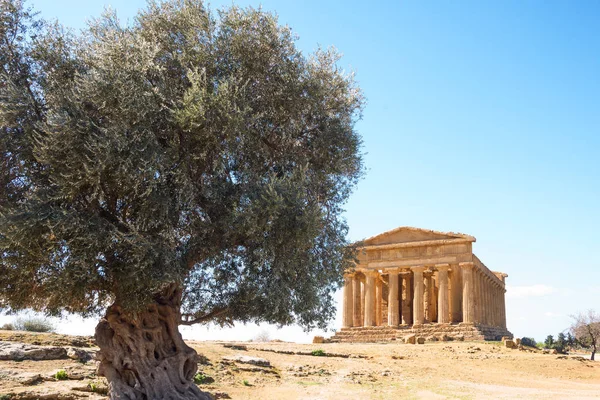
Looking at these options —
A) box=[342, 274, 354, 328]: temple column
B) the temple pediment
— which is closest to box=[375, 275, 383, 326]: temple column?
box=[342, 274, 354, 328]: temple column

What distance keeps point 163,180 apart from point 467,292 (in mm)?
39008

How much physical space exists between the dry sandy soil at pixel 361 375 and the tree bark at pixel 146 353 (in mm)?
2247

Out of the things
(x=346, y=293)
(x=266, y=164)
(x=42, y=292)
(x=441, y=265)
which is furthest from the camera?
(x=346, y=293)

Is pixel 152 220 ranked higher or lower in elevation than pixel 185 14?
lower

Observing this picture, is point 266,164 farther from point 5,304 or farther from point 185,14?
point 5,304

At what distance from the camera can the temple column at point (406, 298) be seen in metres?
58.7

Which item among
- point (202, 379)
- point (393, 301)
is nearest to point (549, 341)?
point (393, 301)

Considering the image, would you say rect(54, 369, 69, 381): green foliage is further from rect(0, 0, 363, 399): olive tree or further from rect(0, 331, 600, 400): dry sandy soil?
rect(0, 0, 363, 399): olive tree

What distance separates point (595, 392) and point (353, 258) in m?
12.5

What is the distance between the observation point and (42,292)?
47.0 ft

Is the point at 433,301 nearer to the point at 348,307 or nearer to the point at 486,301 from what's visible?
the point at 486,301

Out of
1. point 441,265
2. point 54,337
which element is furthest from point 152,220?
point 441,265

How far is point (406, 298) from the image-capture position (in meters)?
59.3

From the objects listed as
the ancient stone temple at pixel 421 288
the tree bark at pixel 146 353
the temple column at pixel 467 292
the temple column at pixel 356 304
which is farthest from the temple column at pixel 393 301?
the tree bark at pixel 146 353
